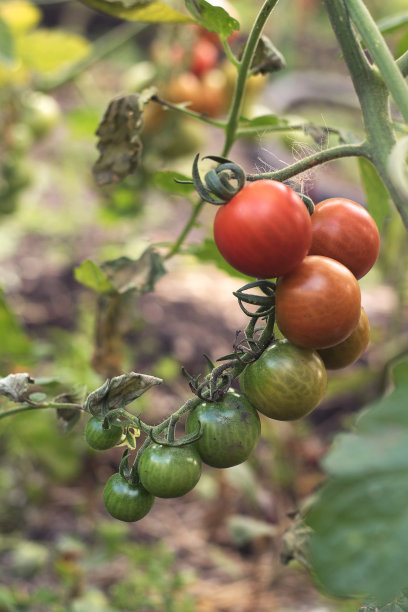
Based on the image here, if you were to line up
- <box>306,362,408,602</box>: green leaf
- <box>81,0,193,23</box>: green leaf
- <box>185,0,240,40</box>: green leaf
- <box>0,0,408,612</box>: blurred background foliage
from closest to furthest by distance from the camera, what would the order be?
<box>306,362,408,602</box>: green leaf, <box>185,0,240,40</box>: green leaf, <box>81,0,193,23</box>: green leaf, <box>0,0,408,612</box>: blurred background foliage

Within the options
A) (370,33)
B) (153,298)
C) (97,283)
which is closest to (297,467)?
(97,283)

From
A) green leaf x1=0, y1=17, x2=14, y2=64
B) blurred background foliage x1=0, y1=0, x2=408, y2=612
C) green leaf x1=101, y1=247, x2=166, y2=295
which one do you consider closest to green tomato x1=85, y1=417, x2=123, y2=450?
blurred background foliage x1=0, y1=0, x2=408, y2=612

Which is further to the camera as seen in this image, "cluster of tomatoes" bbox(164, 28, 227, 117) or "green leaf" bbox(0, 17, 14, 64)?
"cluster of tomatoes" bbox(164, 28, 227, 117)

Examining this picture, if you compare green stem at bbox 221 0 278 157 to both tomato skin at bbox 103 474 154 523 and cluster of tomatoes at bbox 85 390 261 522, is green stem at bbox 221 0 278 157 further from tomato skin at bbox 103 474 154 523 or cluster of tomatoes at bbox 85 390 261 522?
tomato skin at bbox 103 474 154 523

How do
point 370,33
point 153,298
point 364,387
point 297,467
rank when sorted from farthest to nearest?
1. point 153,298
2. point 364,387
3. point 297,467
4. point 370,33

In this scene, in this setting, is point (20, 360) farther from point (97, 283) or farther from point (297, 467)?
point (297, 467)

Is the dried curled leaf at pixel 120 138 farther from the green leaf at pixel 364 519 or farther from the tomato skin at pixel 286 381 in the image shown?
the green leaf at pixel 364 519
